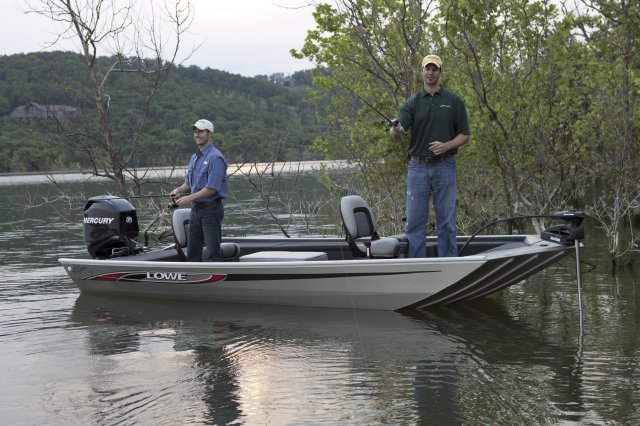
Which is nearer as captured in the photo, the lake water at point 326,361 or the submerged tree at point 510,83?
the lake water at point 326,361

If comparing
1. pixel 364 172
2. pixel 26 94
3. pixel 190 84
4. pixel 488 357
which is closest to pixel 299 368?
pixel 488 357

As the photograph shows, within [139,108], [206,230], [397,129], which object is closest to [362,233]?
[397,129]

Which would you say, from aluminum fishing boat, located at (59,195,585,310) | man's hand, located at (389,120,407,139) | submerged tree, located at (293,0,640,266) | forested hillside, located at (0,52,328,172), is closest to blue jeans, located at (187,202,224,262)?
aluminum fishing boat, located at (59,195,585,310)

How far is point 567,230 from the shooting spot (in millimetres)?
6586

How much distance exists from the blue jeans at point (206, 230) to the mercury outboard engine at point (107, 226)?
3.45ft

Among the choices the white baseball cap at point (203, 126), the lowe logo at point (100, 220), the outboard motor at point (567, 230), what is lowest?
the outboard motor at point (567, 230)

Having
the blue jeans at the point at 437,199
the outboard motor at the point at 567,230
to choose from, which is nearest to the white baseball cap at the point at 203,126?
the blue jeans at the point at 437,199

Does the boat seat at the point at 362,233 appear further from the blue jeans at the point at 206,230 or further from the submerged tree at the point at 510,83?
the submerged tree at the point at 510,83

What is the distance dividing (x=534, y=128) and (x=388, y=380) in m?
5.75

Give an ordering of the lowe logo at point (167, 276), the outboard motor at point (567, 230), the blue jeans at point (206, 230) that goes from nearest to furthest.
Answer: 1. the outboard motor at point (567, 230)
2. the blue jeans at point (206, 230)
3. the lowe logo at point (167, 276)

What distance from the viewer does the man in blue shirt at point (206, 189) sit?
7.78 meters

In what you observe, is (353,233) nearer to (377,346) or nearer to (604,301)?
(377,346)

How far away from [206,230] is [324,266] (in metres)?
1.35

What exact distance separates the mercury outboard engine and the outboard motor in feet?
15.0
